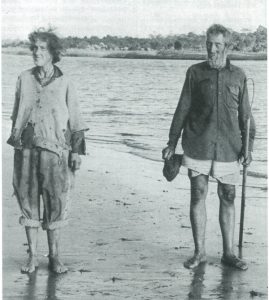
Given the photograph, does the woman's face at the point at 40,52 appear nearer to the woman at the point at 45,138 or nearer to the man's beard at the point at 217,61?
the woman at the point at 45,138

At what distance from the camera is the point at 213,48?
3674mm

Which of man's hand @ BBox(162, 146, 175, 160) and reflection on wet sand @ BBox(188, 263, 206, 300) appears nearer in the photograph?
reflection on wet sand @ BBox(188, 263, 206, 300)

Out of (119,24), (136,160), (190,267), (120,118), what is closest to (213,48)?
(119,24)

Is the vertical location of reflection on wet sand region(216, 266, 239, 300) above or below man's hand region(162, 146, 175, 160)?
below

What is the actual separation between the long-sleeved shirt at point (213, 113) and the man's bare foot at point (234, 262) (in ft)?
1.95

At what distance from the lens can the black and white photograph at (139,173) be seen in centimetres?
360

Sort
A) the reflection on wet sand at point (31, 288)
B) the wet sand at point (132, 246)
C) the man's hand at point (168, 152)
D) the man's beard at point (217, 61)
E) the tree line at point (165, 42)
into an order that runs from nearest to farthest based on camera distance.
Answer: the reflection on wet sand at point (31, 288) → the wet sand at point (132, 246) → the man's beard at point (217, 61) → the man's hand at point (168, 152) → the tree line at point (165, 42)

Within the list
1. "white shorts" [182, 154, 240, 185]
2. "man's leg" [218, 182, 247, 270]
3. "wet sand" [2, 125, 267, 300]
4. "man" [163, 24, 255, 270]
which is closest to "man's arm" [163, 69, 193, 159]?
"man" [163, 24, 255, 270]

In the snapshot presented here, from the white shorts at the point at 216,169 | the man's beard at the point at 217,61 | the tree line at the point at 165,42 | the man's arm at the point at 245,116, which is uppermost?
the tree line at the point at 165,42

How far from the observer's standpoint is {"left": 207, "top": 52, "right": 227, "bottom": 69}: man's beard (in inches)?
146

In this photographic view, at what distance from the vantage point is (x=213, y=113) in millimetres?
3742

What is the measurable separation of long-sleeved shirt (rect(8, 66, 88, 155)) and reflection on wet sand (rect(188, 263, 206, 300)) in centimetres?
100

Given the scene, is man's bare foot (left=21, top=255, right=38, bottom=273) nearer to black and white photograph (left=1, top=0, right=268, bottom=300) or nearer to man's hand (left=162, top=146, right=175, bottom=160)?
black and white photograph (left=1, top=0, right=268, bottom=300)

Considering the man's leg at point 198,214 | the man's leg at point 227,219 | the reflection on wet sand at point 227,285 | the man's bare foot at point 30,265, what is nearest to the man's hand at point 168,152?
the man's leg at point 198,214
